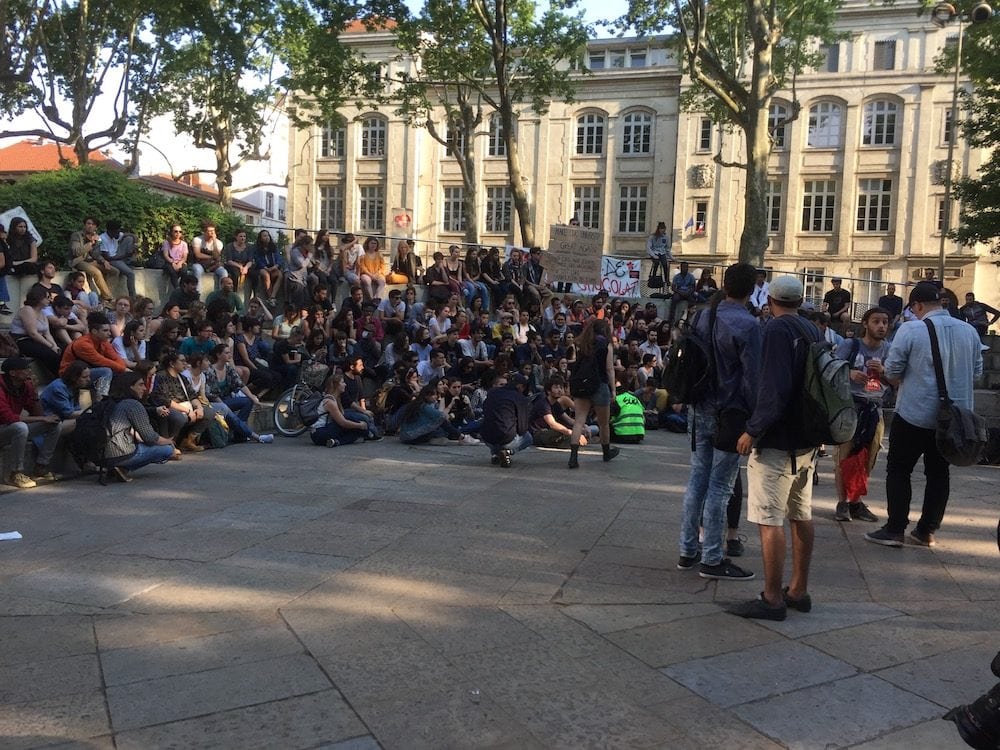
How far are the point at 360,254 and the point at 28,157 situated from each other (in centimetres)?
5307

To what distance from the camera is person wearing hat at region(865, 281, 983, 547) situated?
6.40 metres

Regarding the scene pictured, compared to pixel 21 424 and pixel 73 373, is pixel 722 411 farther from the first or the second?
pixel 73 373

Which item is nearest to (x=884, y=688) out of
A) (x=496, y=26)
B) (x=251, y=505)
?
(x=251, y=505)

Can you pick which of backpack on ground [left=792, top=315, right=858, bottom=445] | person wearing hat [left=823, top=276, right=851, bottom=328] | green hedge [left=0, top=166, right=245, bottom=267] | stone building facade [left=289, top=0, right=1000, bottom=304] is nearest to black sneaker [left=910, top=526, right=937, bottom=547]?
backpack on ground [left=792, top=315, right=858, bottom=445]

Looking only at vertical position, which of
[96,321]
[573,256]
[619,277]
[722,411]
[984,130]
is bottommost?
[722,411]

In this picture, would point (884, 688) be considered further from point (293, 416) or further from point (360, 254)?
point (360, 254)

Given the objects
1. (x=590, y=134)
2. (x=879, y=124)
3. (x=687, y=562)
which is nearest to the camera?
(x=687, y=562)

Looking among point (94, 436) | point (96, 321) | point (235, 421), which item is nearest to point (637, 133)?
point (235, 421)

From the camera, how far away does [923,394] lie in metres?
6.44

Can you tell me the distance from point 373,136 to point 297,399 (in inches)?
1503

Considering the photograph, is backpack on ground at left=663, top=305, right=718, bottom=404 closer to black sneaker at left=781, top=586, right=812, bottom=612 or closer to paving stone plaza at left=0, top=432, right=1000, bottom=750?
paving stone plaza at left=0, top=432, right=1000, bottom=750

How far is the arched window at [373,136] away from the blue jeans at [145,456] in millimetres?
41057

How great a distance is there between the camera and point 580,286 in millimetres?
19938

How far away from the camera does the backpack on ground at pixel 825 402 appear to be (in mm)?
4766
